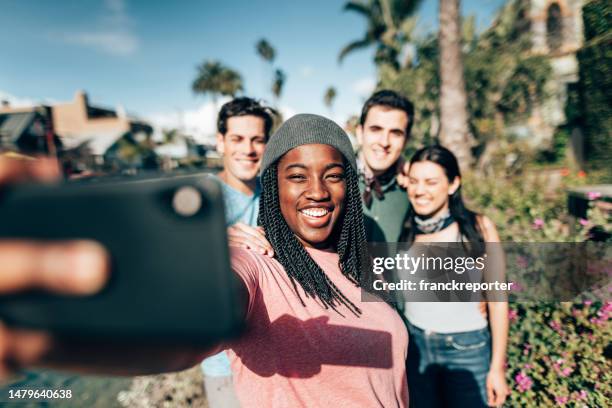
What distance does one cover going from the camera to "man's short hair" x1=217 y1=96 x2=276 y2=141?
2.87m

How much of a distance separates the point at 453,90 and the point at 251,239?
5905mm

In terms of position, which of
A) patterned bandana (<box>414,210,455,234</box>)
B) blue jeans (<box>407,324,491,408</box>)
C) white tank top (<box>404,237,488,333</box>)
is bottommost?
blue jeans (<box>407,324,491,408</box>)

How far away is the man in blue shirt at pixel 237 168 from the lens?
7.50ft

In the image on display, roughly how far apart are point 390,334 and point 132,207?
114 centimetres

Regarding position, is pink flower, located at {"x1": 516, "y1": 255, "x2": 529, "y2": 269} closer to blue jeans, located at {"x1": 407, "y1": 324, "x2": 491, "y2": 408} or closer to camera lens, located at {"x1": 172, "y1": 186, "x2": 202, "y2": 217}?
blue jeans, located at {"x1": 407, "y1": 324, "x2": 491, "y2": 408}

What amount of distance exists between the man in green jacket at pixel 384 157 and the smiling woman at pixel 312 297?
2.50 ft

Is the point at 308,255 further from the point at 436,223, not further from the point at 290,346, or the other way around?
the point at 436,223

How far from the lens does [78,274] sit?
1.60ft

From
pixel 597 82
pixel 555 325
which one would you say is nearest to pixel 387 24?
pixel 597 82

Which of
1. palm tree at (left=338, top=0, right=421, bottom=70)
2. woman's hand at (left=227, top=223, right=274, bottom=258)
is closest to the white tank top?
woman's hand at (left=227, top=223, right=274, bottom=258)

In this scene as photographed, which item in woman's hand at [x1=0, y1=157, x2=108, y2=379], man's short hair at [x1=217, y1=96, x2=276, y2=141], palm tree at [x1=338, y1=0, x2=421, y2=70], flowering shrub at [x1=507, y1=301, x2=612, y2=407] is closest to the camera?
woman's hand at [x1=0, y1=157, x2=108, y2=379]

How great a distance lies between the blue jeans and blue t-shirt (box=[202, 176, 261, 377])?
124 cm

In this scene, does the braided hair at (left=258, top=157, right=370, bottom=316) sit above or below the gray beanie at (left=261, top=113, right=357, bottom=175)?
below

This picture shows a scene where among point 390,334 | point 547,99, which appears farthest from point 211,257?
point 547,99
